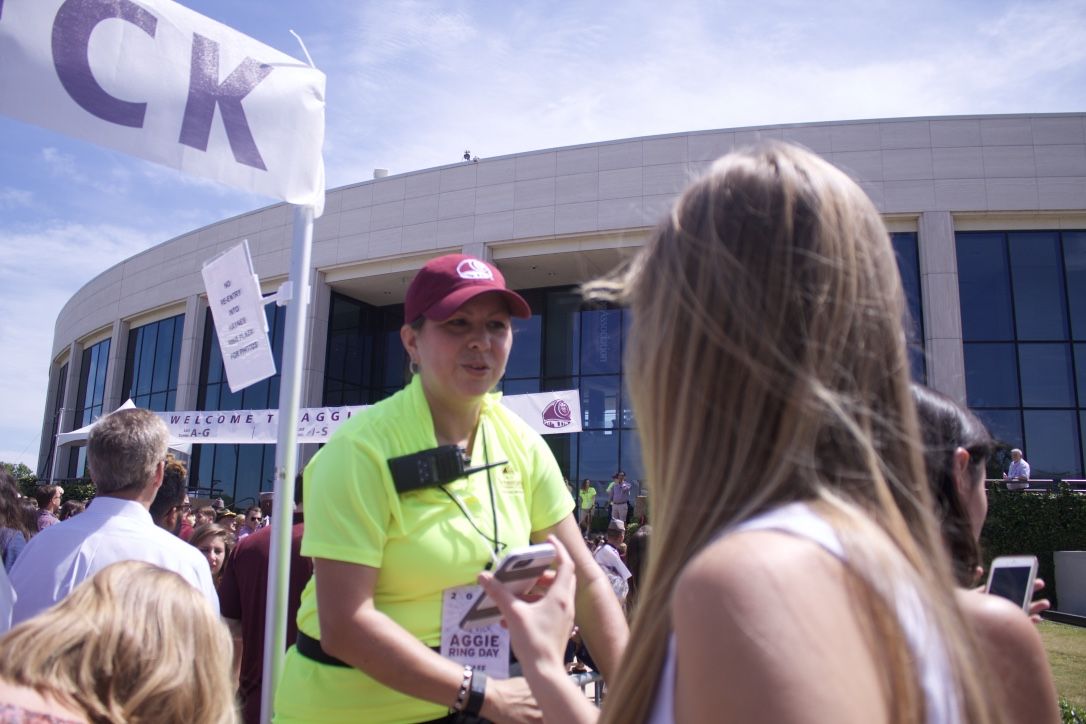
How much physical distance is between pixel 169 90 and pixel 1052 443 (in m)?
20.6

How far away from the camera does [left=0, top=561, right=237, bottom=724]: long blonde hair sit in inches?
55.8

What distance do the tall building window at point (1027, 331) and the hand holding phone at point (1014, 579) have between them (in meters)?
18.1

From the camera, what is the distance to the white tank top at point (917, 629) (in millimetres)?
823

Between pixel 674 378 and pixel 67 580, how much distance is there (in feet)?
8.64

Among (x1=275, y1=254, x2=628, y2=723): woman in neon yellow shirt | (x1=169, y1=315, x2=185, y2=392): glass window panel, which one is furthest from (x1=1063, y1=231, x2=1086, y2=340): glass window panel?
(x1=169, y1=315, x2=185, y2=392): glass window panel

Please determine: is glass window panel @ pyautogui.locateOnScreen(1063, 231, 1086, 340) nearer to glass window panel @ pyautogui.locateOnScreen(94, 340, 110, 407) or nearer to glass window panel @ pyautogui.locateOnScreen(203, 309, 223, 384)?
glass window panel @ pyautogui.locateOnScreen(203, 309, 223, 384)

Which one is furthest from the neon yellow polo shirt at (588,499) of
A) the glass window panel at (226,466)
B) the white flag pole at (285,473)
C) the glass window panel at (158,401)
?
the white flag pole at (285,473)

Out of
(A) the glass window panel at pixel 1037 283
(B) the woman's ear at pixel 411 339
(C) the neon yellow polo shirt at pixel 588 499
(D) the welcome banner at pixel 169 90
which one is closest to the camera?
(B) the woman's ear at pixel 411 339

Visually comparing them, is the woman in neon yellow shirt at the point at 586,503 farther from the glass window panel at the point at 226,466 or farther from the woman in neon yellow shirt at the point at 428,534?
the woman in neon yellow shirt at the point at 428,534

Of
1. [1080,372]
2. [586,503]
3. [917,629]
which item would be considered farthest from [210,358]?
[917,629]

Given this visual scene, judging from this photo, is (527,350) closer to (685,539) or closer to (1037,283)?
(1037,283)

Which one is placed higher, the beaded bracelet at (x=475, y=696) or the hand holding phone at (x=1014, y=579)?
the hand holding phone at (x=1014, y=579)

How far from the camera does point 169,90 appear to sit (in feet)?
10.6

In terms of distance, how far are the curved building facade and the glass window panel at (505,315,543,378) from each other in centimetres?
6
